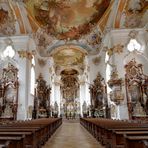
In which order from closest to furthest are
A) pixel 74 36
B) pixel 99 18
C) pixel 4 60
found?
1. pixel 4 60
2. pixel 99 18
3. pixel 74 36

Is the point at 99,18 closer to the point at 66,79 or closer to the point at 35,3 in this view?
the point at 35,3

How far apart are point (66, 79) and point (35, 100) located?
20.6m

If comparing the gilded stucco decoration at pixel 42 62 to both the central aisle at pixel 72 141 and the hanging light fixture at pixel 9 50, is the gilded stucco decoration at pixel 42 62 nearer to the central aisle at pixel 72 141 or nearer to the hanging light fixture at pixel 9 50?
the hanging light fixture at pixel 9 50

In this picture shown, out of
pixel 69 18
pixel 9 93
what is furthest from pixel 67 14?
pixel 9 93

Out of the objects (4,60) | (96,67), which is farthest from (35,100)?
(96,67)

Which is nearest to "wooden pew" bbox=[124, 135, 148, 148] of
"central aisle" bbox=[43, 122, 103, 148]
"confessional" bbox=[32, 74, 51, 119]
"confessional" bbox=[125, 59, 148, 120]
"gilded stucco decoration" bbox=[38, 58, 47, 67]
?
"central aisle" bbox=[43, 122, 103, 148]

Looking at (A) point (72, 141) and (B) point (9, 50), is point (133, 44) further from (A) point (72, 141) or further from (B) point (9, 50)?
(A) point (72, 141)

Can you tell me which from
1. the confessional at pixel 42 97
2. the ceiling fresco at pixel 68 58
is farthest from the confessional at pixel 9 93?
the ceiling fresco at pixel 68 58

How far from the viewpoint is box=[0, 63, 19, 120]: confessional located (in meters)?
14.6

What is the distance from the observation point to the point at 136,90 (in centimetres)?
1438

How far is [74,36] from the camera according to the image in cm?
2083

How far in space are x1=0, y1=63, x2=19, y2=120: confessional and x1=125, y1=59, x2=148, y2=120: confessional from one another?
27.1 feet

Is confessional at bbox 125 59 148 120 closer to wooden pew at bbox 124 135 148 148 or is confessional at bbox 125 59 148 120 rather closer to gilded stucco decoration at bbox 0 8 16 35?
gilded stucco decoration at bbox 0 8 16 35

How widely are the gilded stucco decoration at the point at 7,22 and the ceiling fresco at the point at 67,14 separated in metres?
1.55
